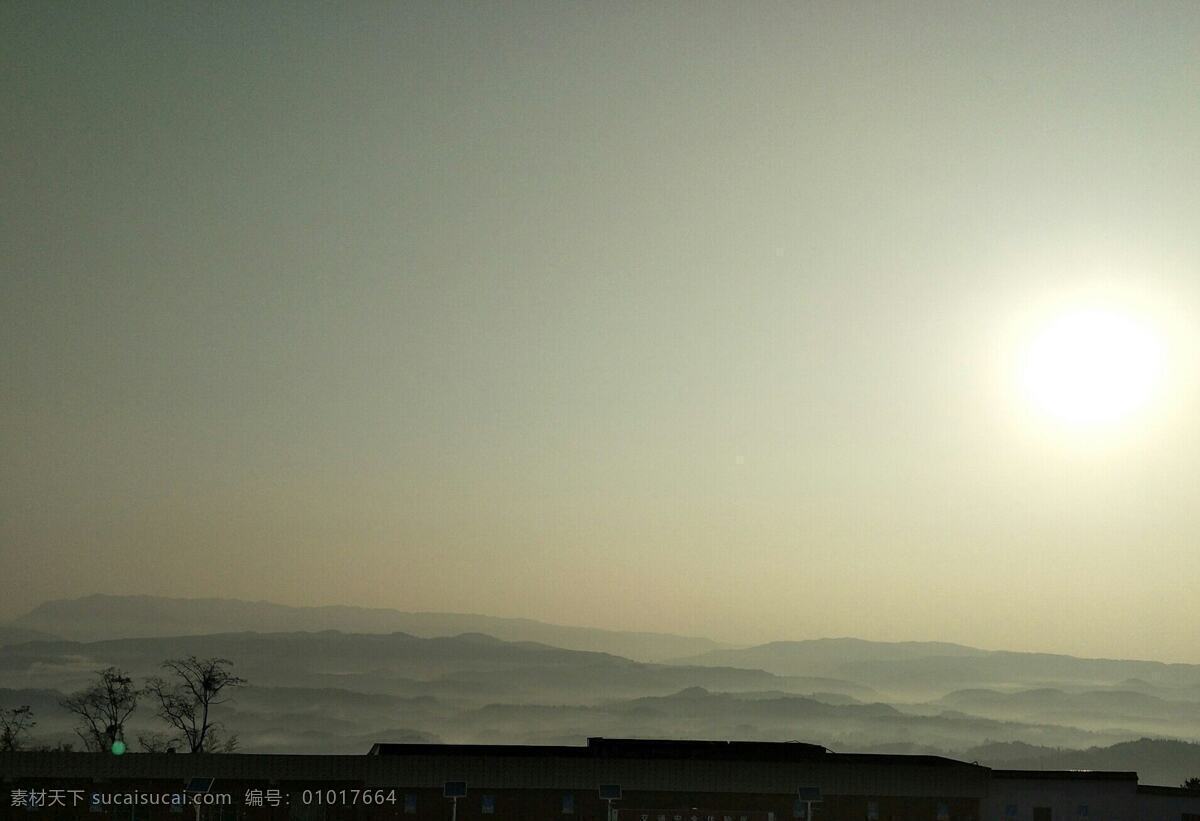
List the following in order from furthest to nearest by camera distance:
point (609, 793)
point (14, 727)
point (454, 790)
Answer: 1. point (14, 727)
2. point (609, 793)
3. point (454, 790)

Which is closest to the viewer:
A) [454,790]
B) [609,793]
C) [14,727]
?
[454,790]

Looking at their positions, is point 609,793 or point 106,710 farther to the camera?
point 106,710

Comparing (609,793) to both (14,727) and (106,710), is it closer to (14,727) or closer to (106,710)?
(106,710)

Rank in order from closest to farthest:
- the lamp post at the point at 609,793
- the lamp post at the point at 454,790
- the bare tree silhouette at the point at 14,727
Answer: the lamp post at the point at 454,790 → the lamp post at the point at 609,793 → the bare tree silhouette at the point at 14,727

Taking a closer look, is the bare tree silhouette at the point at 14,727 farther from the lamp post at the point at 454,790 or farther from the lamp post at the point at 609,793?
the lamp post at the point at 609,793

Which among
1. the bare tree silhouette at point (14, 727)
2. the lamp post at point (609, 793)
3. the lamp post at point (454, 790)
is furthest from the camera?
the bare tree silhouette at point (14, 727)

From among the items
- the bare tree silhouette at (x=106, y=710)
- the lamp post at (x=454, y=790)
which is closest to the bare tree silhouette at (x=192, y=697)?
the bare tree silhouette at (x=106, y=710)

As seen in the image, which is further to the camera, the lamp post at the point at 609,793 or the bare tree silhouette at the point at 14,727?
the bare tree silhouette at the point at 14,727

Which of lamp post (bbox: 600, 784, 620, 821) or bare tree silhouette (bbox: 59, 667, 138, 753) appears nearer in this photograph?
lamp post (bbox: 600, 784, 620, 821)

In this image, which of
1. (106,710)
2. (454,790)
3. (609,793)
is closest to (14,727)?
(106,710)

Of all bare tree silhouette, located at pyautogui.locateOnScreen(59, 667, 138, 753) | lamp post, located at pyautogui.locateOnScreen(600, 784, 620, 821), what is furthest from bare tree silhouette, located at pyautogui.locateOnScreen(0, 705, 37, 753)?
lamp post, located at pyautogui.locateOnScreen(600, 784, 620, 821)

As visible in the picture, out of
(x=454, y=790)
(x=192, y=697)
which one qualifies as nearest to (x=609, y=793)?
(x=454, y=790)

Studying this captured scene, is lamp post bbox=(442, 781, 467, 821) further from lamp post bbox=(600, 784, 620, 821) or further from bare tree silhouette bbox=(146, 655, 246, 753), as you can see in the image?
bare tree silhouette bbox=(146, 655, 246, 753)

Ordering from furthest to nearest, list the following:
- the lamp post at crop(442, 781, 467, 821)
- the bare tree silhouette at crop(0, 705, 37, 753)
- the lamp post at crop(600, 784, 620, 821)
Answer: the bare tree silhouette at crop(0, 705, 37, 753), the lamp post at crop(600, 784, 620, 821), the lamp post at crop(442, 781, 467, 821)
